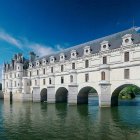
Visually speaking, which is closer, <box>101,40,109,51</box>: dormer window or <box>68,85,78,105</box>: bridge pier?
<box>101,40,109,51</box>: dormer window

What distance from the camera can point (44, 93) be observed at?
5828cm

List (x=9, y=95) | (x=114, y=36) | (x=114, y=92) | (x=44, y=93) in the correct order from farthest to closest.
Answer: (x=9, y=95) < (x=44, y=93) < (x=114, y=36) < (x=114, y=92)

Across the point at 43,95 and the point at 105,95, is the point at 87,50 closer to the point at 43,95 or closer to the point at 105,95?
the point at 105,95

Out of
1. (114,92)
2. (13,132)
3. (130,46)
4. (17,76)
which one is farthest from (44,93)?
(13,132)

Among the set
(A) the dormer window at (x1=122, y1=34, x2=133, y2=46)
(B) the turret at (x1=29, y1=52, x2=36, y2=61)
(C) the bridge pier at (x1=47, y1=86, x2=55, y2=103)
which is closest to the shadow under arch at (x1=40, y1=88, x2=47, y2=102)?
(C) the bridge pier at (x1=47, y1=86, x2=55, y2=103)

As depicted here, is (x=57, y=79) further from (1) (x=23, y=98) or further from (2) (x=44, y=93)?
(1) (x=23, y=98)

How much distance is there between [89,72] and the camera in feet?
136

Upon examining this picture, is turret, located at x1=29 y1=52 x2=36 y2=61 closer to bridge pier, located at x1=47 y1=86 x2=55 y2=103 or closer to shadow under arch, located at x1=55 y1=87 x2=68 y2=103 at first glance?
shadow under arch, located at x1=55 y1=87 x2=68 y2=103

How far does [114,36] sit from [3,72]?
5187 centimetres

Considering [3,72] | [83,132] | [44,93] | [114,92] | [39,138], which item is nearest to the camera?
[39,138]

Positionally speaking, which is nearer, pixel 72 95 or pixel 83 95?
pixel 72 95

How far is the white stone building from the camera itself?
34.7 m

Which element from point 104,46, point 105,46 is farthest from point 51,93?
point 105,46

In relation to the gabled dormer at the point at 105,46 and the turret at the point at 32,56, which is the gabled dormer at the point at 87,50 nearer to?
the gabled dormer at the point at 105,46
